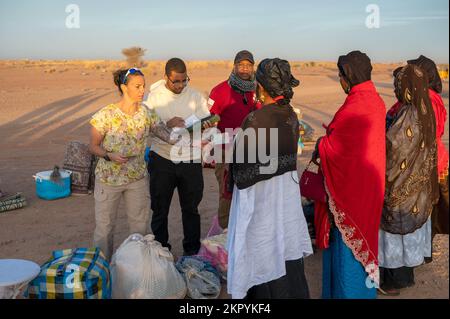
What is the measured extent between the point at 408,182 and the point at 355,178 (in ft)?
2.44

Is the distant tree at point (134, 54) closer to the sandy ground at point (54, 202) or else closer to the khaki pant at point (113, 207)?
the sandy ground at point (54, 202)

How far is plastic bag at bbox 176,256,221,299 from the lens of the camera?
167 inches

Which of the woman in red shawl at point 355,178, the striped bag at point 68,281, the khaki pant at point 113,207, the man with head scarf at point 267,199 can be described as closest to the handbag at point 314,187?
the woman in red shawl at point 355,178

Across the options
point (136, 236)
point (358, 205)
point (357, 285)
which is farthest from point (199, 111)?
point (357, 285)

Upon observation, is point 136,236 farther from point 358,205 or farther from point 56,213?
point 56,213

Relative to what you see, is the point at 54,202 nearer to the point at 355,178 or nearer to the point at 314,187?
the point at 314,187

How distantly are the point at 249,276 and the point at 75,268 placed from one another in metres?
1.23

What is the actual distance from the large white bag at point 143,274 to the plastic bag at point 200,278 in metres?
0.11

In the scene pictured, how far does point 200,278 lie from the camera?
431 centimetres

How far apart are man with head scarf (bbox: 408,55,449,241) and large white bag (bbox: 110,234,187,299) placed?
252 centimetres

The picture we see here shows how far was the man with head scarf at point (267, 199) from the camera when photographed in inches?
127

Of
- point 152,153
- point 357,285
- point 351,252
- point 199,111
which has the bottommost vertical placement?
point 357,285

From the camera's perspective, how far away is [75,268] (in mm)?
3508

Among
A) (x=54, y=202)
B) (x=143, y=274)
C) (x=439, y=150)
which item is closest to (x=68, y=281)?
(x=143, y=274)
